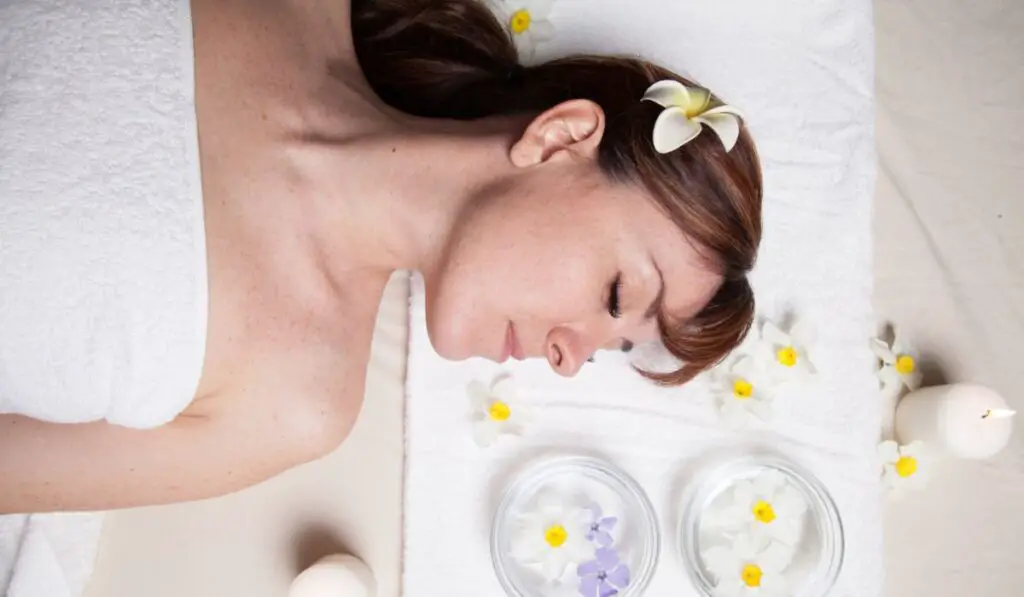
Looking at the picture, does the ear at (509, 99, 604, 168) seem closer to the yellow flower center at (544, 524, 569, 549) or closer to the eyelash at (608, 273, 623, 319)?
the eyelash at (608, 273, 623, 319)

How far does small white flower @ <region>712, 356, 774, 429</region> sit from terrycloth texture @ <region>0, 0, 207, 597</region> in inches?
25.8

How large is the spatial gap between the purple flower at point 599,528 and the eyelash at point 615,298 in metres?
0.33

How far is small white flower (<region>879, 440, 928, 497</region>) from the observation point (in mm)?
1241

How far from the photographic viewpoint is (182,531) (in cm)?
116

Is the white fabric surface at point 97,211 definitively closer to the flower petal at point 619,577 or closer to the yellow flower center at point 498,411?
the yellow flower center at point 498,411

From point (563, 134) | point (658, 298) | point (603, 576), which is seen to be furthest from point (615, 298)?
point (603, 576)

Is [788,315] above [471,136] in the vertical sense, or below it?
above

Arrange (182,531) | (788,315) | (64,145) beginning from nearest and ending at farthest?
(64,145), (182,531), (788,315)

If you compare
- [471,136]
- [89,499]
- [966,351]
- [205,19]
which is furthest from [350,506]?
[966,351]

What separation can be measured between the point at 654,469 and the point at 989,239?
0.59 m

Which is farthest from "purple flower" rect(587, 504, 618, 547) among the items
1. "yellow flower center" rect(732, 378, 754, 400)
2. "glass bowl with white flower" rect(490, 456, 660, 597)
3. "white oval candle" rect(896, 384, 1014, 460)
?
"white oval candle" rect(896, 384, 1014, 460)

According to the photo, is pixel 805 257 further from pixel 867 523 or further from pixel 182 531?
pixel 182 531

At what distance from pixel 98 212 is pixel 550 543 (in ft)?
2.09

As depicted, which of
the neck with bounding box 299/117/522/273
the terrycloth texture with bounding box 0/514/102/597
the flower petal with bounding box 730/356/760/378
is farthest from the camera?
the flower petal with bounding box 730/356/760/378
